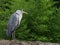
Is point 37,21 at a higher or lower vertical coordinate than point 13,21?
lower

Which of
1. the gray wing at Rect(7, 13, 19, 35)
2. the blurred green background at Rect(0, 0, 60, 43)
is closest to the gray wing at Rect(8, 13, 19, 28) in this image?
the gray wing at Rect(7, 13, 19, 35)

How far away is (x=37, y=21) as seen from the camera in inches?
319

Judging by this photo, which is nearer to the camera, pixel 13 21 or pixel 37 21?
pixel 13 21

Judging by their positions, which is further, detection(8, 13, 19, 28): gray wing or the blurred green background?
the blurred green background

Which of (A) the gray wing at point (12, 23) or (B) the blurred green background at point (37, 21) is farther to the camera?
(B) the blurred green background at point (37, 21)

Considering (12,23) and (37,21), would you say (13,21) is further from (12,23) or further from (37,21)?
(37,21)

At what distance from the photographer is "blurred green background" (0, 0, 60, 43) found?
→ 26.0 ft

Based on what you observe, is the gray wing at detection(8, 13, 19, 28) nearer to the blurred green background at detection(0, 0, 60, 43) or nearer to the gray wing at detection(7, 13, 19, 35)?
the gray wing at detection(7, 13, 19, 35)

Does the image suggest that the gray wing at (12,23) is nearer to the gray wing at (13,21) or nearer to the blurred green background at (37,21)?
the gray wing at (13,21)

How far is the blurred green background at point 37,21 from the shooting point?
7.92 meters

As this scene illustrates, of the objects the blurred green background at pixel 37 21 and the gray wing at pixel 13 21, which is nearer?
the gray wing at pixel 13 21

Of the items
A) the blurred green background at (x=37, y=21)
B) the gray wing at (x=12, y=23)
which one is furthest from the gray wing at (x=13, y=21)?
the blurred green background at (x=37, y=21)

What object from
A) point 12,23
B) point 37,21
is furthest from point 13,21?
point 37,21

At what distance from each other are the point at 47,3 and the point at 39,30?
2.77 ft
